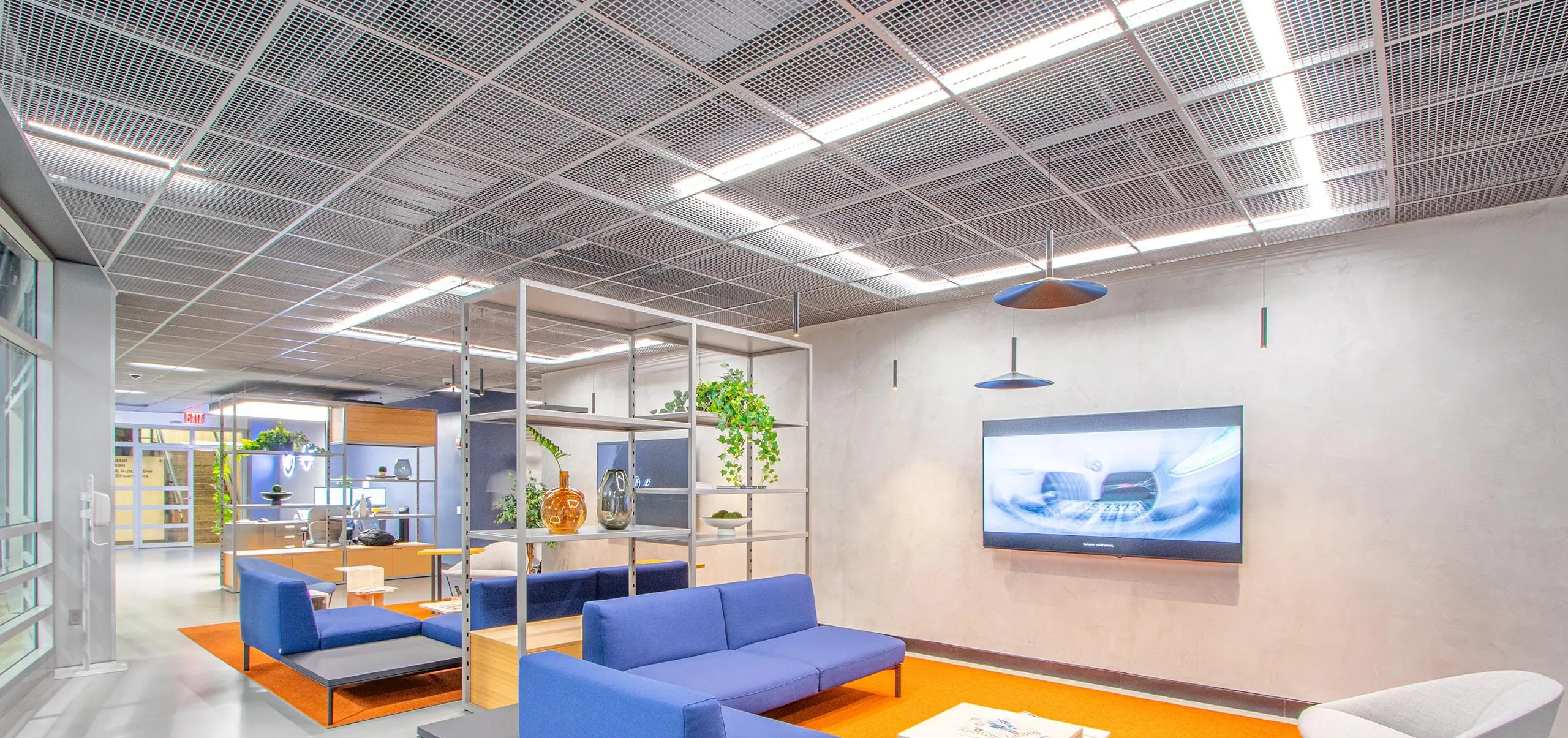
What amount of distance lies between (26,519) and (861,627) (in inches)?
244

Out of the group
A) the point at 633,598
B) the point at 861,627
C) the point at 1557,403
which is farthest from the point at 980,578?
the point at 1557,403

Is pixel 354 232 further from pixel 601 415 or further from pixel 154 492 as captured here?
pixel 154 492

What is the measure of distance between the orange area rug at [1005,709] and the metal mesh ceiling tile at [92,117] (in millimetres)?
4434

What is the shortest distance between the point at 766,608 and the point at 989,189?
9.48 ft

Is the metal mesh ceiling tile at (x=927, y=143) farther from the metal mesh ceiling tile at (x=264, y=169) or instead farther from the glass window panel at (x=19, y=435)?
the glass window panel at (x=19, y=435)

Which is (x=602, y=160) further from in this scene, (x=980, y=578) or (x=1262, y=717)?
(x=1262, y=717)

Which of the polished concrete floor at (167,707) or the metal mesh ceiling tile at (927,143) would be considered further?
the polished concrete floor at (167,707)

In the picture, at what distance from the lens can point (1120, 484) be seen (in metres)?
5.70

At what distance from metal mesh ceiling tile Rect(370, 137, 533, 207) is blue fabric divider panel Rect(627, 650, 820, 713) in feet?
8.69

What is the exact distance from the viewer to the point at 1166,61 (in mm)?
3107

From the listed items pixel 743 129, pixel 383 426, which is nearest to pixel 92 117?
pixel 743 129

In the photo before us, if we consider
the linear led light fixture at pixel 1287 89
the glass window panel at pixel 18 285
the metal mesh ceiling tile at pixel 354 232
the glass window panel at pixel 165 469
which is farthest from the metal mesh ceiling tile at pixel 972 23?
the glass window panel at pixel 165 469

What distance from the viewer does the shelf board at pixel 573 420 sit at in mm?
3998

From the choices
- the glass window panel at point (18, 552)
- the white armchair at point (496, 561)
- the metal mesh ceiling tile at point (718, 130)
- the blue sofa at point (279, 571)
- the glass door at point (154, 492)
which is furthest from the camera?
the glass door at point (154, 492)
